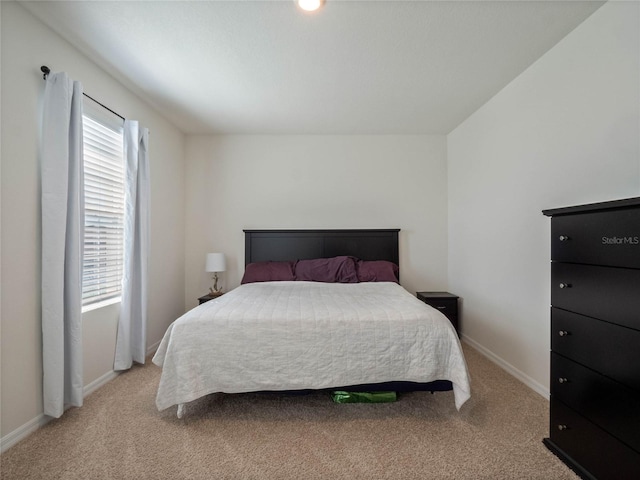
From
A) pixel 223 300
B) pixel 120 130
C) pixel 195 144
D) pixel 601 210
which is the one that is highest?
pixel 195 144

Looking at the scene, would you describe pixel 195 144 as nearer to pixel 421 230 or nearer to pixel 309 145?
pixel 309 145

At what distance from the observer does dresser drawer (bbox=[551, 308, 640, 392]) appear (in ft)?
3.75

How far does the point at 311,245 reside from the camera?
3.73 meters

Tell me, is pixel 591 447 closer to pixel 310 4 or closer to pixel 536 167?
pixel 536 167

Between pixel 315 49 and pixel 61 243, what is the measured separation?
2.13 metres

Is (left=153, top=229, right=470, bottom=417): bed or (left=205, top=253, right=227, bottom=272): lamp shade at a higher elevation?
(left=205, top=253, right=227, bottom=272): lamp shade

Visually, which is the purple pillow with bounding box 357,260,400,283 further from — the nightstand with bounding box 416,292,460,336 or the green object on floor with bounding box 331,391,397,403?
the green object on floor with bounding box 331,391,397,403

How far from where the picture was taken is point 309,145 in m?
3.81

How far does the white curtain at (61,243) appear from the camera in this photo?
69.6 inches

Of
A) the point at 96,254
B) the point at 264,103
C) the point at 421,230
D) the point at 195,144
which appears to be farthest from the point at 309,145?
the point at 96,254

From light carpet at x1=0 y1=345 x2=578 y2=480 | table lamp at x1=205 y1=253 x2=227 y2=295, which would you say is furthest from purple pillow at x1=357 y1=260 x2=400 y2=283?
table lamp at x1=205 y1=253 x2=227 y2=295

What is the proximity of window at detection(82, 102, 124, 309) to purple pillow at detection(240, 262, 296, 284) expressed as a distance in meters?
1.25

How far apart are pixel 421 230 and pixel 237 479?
3243mm

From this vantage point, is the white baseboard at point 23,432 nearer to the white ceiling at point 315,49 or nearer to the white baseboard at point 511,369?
the white ceiling at point 315,49
